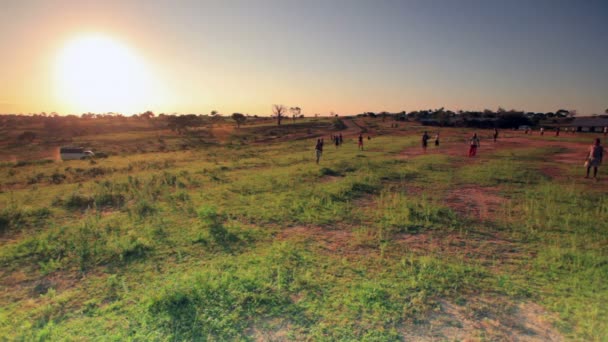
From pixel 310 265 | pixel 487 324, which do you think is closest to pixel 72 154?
pixel 310 265

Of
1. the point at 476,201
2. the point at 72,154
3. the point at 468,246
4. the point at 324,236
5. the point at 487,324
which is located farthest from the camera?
the point at 72,154

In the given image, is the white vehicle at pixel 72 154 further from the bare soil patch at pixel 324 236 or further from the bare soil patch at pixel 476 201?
the bare soil patch at pixel 476 201

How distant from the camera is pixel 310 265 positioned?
21.7ft

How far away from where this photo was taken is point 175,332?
15.3 ft

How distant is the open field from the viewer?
476 cm

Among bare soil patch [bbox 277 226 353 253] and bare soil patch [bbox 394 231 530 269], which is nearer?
bare soil patch [bbox 394 231 530 269]

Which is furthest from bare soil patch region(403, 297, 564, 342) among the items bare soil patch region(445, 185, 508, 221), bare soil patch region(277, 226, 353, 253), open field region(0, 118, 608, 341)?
bare soil patch region(445, 185, 508, 221)

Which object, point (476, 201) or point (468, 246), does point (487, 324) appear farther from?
point (476, 201)

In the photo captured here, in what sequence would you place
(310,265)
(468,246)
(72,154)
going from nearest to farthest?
(310,265) → (468,246) → (72,154)

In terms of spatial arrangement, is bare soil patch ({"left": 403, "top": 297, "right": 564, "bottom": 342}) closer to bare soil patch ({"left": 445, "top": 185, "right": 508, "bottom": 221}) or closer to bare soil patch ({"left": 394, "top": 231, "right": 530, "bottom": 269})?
bare soil patch ({"left": 394, "top": 231, "right": 530, "bottom": 269})

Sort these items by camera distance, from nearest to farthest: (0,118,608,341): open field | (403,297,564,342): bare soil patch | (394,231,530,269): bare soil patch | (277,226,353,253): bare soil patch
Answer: (403,297,564,342): bare soil patch, (0,118,608,341): open field, (394,231,530,269): bare soil patch, (277,226,353,253): bare soil patch

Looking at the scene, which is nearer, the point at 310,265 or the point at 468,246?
the point at 310,265

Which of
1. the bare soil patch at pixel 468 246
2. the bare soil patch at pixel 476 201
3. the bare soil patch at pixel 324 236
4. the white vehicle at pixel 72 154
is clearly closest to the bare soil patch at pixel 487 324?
the bare soil patch at pixel 468 246

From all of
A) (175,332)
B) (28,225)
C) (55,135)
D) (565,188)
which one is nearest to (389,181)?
(565,188)
